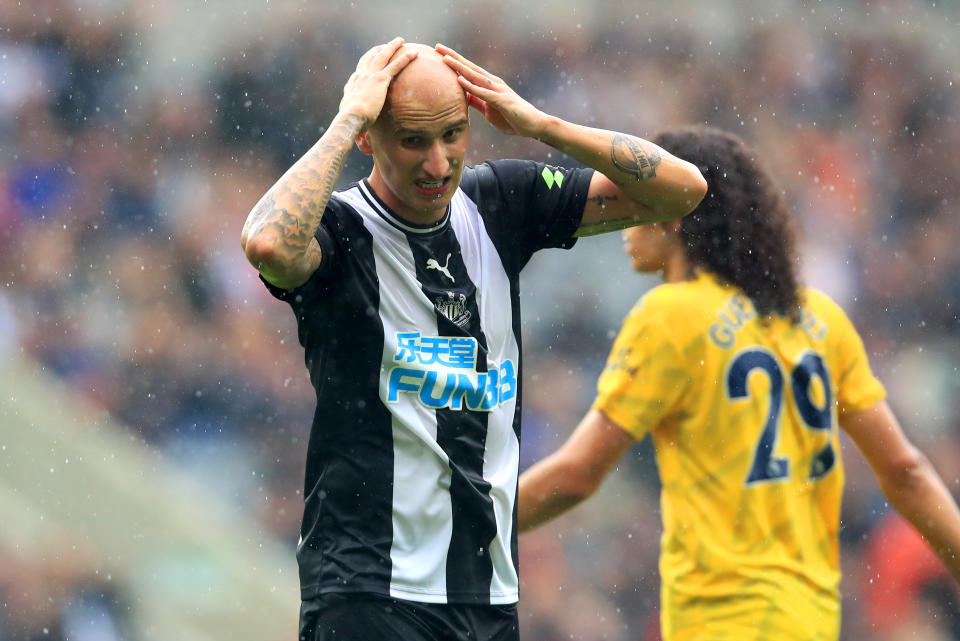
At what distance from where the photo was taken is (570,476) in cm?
425

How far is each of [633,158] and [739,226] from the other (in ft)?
3.14

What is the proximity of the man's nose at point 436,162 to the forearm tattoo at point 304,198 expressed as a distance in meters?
0.18

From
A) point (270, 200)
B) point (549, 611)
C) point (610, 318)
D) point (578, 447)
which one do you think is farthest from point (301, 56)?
point (270, 200)

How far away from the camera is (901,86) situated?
9875 millimetres

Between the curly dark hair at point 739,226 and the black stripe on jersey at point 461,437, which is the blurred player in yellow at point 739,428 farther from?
the black stripe on jersey at point 461,437

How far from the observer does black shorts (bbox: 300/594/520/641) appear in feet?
10.2

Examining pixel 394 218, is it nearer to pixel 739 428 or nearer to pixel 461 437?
pixel 461 437

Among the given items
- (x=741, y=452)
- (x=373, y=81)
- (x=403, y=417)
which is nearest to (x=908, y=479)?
(x=741, y=452)

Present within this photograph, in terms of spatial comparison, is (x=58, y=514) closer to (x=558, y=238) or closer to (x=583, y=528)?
(x=583, y=528)

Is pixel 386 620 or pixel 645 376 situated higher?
pixel 645 376

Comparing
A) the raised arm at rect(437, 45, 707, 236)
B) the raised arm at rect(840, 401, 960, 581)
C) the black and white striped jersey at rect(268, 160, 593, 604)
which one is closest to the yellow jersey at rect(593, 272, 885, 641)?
the raised arm at rect(840, 401, 960, 581)

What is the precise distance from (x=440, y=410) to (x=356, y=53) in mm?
6383

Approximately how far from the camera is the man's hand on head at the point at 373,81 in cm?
311

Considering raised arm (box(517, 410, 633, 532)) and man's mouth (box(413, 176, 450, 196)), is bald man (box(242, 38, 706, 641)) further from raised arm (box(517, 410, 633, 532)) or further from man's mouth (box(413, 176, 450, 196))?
raised arm (box(517, 410, 633, 532))
